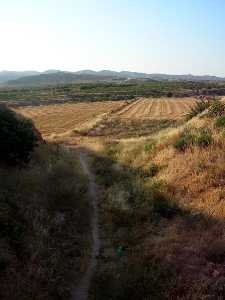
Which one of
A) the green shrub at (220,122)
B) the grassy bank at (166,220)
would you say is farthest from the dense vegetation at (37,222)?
the green shrub at (220,122)

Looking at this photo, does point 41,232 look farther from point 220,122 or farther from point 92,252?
point 220,122

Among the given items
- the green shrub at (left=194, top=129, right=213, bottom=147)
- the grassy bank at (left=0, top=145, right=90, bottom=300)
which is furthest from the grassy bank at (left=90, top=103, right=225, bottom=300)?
the grassy bank at (left=0, top=145, right=90, bottom=300)

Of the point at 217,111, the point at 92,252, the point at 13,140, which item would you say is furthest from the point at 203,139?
the point at 92,252

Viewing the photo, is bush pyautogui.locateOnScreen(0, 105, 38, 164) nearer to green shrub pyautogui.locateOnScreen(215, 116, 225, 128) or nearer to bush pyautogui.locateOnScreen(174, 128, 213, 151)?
bush pyautogui.locateOnScreen(174, 128, 213, 151)

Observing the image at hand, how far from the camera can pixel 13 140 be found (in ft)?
54.3

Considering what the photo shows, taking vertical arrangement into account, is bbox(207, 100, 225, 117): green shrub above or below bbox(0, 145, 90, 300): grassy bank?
above

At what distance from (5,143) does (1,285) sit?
29.5 feet

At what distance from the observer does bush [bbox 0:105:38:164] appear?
16.1 m

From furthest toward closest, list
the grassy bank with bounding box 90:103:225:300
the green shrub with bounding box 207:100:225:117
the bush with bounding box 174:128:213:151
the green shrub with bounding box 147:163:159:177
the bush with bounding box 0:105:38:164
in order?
the green shrub with bounding box 207:100:225:117
the bush with bounding box 174:128:213:151
the green shrub with bounding box 147:163:159:177
the bush with bounding box 0:105:38:164
the grassy bank with bounding box 90:103:225:300

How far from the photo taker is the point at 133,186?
1545 centimetres

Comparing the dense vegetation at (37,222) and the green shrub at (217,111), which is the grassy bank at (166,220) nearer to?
the dense vegetation at (37,222)

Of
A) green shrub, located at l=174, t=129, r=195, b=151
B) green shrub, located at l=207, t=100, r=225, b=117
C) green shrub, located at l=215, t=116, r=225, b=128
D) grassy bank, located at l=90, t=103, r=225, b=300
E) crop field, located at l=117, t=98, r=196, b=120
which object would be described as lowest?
crop field, located at l=117, t=98, r=196, b=120

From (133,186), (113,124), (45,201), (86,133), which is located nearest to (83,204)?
(45,201)

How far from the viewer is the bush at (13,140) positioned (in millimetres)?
16109
